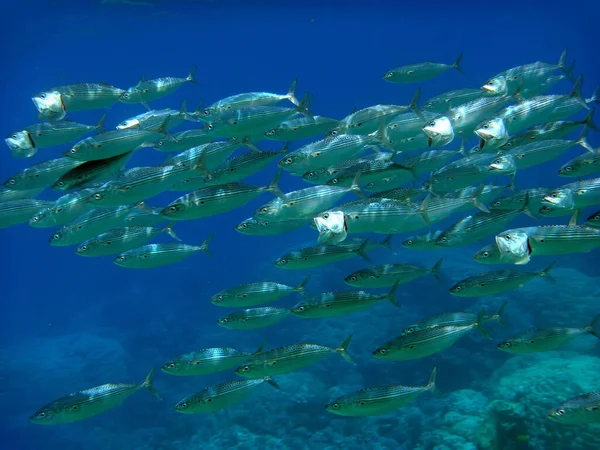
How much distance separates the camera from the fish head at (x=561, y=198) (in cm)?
417

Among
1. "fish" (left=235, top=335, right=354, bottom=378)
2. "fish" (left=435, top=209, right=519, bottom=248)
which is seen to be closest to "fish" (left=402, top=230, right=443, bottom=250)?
"fish" (left=435, top=209, right=519, bottom=248)

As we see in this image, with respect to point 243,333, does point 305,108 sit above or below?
above

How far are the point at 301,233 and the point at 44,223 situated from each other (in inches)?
1209

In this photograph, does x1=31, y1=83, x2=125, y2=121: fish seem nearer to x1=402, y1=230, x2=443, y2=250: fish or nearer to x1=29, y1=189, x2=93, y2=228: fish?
x1=29, y1=189, x2=93, y2=228: fish

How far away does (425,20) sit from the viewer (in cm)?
3734

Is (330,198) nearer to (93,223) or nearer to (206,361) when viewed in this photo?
(206,361)

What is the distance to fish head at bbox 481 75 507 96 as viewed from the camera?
5129 mm

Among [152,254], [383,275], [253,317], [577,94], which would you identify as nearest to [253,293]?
[253,317]

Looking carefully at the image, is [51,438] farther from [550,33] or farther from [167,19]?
[550,33]

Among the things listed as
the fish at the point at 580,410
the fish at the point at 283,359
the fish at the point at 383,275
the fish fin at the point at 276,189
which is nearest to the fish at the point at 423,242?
the fish at the point at 383,275

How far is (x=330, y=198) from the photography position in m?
4.50

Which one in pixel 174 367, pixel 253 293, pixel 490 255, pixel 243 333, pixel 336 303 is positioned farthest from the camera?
pixel 243 333

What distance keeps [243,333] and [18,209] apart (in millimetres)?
12403

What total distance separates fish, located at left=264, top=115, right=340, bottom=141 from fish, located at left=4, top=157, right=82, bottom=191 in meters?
2.28
